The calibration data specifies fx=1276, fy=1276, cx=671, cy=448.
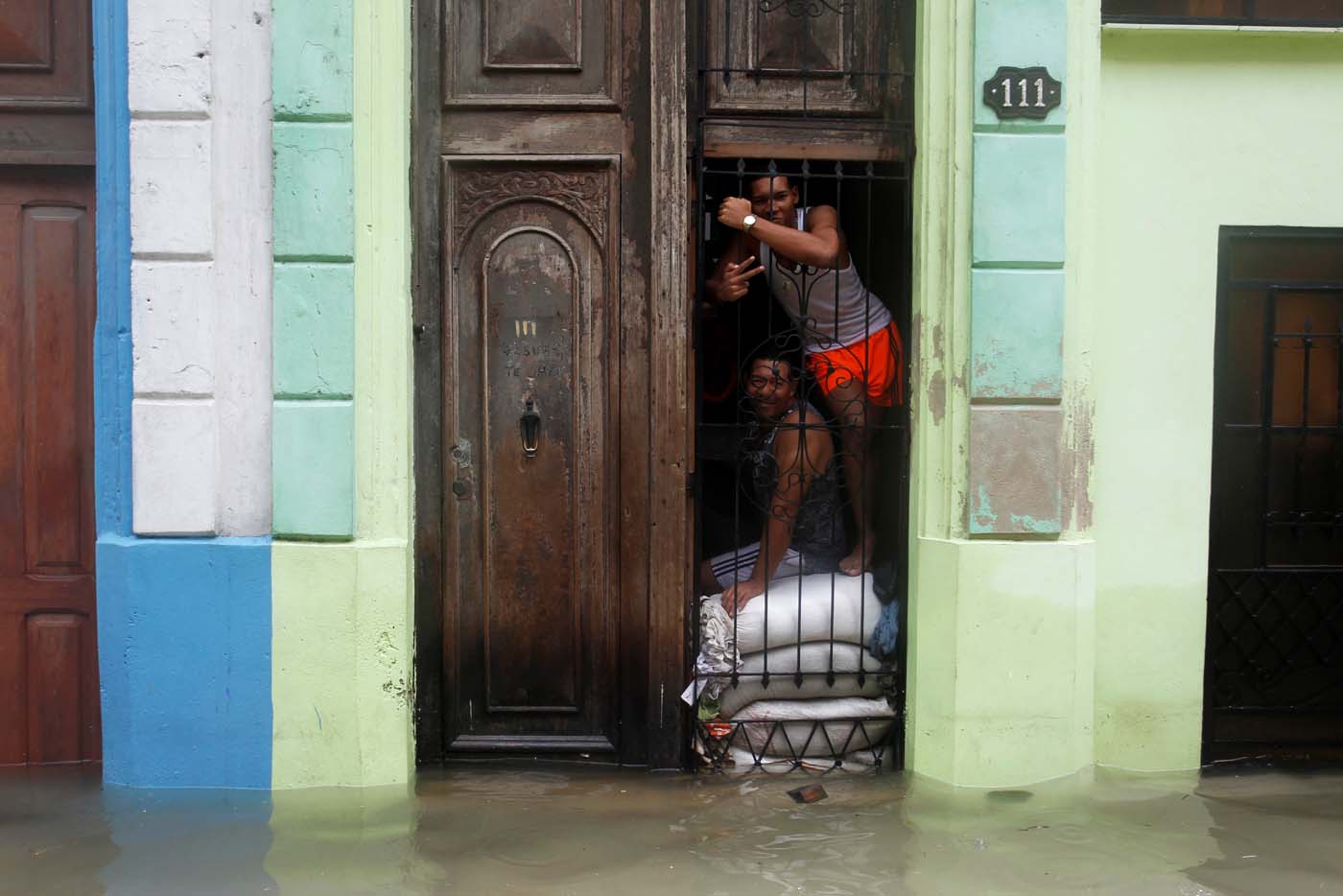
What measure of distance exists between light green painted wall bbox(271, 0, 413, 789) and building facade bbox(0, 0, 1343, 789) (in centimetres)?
1

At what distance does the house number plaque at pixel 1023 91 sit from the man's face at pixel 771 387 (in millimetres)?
1226

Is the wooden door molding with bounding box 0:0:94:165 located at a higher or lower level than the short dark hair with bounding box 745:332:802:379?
higher

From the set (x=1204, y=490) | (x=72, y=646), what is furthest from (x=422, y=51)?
(x=1204, y=490)

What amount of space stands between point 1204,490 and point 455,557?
2.87m

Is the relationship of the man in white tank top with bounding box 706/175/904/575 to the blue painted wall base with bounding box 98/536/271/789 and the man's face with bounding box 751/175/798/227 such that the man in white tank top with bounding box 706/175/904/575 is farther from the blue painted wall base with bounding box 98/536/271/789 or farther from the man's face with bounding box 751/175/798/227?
the blue painted wall base with bounding box 98/536/271/789

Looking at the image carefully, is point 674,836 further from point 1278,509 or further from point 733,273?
point 1278,509

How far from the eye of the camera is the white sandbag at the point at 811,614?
4.89 metres

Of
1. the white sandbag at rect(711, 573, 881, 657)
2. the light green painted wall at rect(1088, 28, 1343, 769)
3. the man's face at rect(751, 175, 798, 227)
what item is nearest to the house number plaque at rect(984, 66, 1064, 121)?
the light green painted wall at rect(1088, 28, 1343, 769)

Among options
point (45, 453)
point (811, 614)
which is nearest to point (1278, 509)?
point (811, 614)

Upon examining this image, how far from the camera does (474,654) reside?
4906 mm

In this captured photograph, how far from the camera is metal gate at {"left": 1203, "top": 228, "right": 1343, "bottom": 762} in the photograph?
4914mm

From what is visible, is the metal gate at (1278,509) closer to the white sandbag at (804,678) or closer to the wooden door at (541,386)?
the white sandbag at (804,678)

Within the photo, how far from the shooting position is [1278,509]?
4.95 meters

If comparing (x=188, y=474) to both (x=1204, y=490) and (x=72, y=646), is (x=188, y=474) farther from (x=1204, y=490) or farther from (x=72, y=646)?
(x=1204, y=490)
